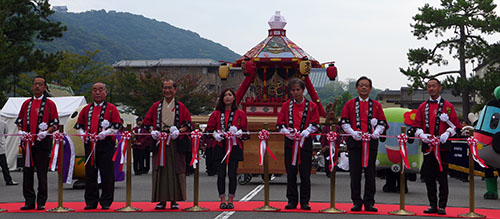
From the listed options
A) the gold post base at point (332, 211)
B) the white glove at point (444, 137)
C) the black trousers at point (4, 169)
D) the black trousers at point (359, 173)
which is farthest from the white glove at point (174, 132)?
the black trousers at point (4, 169)

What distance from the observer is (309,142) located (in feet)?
35.0

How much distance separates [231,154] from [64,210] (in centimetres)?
258

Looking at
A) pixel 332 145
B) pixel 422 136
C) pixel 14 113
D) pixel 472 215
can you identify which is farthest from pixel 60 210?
pixel 14 113

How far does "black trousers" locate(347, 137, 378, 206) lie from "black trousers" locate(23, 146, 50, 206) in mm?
4587

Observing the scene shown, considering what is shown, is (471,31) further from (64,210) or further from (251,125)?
(64,210)

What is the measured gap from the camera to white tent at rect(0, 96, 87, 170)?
2306 centimetres

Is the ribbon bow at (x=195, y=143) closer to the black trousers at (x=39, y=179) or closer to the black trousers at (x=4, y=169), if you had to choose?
the black trousers at (x=39, y=179)

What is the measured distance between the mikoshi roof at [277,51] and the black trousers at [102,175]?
32.8ft

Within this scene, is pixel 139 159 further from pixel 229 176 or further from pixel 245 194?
pixel 229 176

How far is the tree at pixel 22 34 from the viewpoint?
2794 centimetres

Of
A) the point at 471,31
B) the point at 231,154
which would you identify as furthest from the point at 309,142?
the point at 471,31

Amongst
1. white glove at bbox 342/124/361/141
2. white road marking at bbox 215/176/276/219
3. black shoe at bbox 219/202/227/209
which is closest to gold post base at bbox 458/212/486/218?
white glove at bbox 342/124/361/141

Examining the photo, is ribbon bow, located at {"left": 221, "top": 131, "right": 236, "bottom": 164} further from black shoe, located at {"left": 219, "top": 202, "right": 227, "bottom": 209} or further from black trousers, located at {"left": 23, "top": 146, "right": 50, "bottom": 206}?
black trousers, located at {"left": 23, "top": 146, "right": 50, "bottom": 206}

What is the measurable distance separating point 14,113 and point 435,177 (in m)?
16.2
